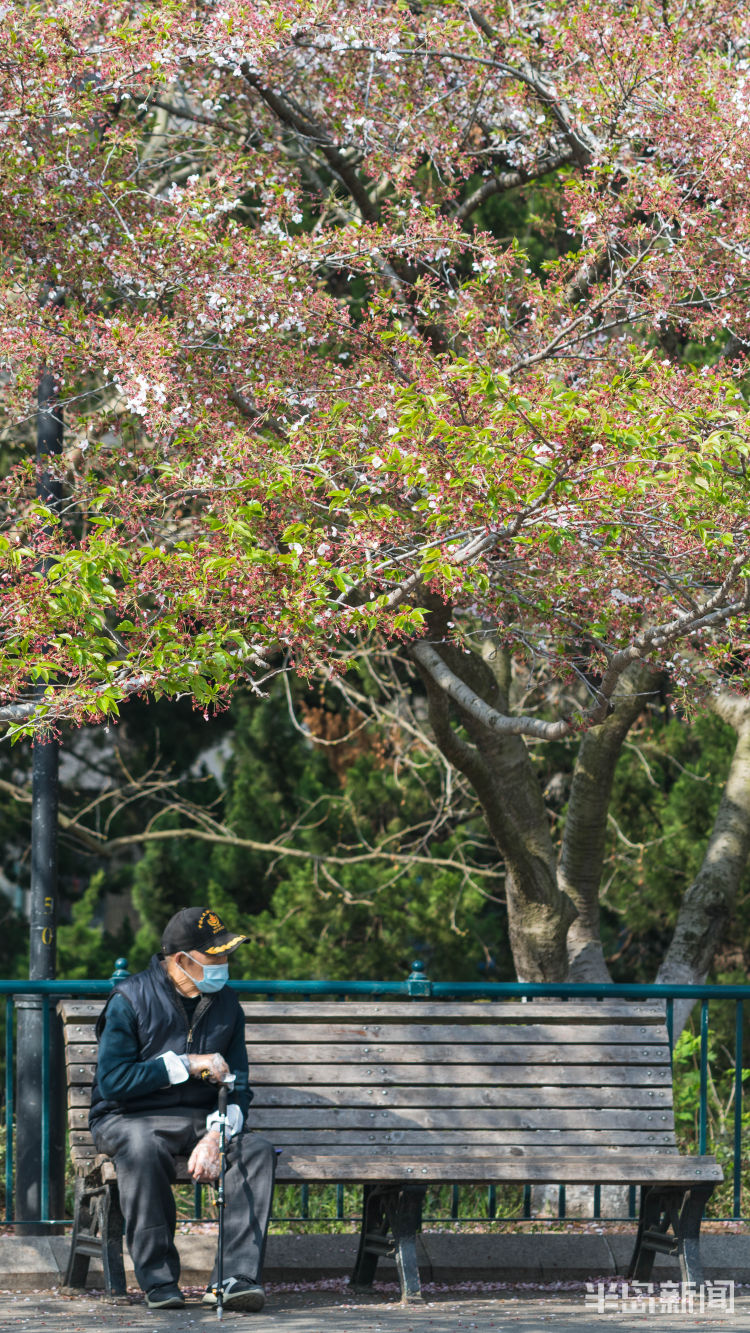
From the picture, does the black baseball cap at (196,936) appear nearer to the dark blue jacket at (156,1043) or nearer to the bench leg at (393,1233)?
the dark blue jacket at (156,1043)

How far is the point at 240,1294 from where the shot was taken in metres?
4.87

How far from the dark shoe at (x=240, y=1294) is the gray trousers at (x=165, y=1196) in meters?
0.02

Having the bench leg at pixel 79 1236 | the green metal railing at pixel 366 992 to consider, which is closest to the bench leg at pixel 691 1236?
the green metal railing at pixel 366 992

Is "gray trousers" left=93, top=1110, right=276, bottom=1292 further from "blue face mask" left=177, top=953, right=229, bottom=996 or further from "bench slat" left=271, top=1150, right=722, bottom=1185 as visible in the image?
"blue face mask" left=177, top=953, right=229, bottom=996

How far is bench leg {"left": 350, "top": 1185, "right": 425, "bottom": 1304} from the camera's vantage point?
531cm

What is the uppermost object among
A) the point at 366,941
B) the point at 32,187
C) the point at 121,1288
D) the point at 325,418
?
the point at 32,187

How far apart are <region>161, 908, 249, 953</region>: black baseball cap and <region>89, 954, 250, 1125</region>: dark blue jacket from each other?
149mm

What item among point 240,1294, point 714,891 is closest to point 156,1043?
point 240,1294

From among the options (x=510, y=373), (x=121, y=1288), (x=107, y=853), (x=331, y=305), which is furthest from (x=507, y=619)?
(x=107, y=853)

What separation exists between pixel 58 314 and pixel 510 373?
6.89 ft

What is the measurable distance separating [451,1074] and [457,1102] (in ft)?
0.36

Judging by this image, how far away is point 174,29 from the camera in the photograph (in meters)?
6.83

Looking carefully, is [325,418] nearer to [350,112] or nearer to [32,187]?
[32,187]

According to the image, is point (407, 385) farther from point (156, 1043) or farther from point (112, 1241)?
point (112, 1241)
